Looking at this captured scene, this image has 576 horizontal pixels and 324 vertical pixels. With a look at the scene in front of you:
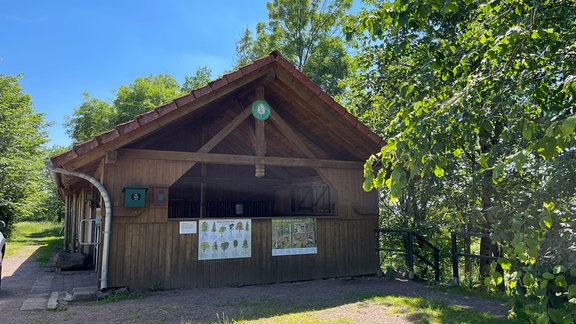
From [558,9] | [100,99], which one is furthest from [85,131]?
[558,9]

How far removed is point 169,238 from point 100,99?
2543cm

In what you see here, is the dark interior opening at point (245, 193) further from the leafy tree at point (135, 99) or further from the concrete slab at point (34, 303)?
the leafy tree at point (135, 99)

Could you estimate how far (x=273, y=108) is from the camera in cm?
868

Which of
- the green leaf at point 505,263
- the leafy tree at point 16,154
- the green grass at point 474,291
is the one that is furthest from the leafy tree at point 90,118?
the green leaf at point 505,263

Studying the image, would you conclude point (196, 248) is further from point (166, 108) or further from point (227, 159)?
point (166, 108)

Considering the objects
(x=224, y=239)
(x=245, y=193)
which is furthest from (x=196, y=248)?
(x=245, y=193)

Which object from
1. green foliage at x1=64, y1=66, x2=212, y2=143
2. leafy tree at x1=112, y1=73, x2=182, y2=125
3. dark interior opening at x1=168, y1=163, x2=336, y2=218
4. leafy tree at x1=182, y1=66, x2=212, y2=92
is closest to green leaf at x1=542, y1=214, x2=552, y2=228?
dark interior opening at x1=168, y1=163, x2=336, y2=218

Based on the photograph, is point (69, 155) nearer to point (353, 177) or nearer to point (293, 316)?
point (293, 316)

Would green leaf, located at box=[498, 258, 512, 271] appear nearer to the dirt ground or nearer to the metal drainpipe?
the dirt ground

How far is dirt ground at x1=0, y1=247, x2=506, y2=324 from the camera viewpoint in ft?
17.6

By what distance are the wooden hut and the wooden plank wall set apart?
0.02m

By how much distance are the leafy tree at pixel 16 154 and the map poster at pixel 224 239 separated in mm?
16089

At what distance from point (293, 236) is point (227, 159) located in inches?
85.8

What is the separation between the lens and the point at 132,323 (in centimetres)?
511
